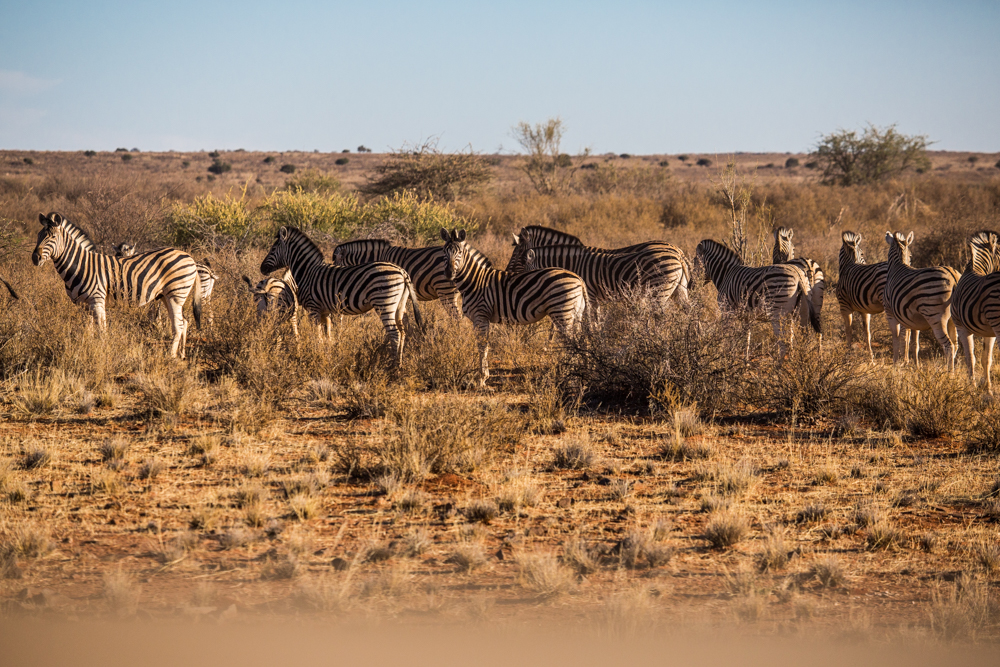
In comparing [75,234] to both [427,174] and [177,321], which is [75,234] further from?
[427,174]

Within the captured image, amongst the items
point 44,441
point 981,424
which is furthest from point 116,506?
point 981,424

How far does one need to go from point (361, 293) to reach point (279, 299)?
1.60 m

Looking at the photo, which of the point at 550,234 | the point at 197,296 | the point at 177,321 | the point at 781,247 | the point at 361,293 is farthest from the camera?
the point at 550,234

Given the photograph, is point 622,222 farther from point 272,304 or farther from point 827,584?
point 827,584

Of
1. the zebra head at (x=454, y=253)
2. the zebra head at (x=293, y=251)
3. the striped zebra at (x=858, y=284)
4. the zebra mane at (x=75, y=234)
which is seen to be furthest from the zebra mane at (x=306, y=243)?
the striped zebra at (x=858, y=284)

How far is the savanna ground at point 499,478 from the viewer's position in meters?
4.45

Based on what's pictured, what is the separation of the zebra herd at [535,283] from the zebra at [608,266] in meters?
0.02

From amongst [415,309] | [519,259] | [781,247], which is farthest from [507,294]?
[781,247]

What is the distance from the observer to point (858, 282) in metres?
10.6

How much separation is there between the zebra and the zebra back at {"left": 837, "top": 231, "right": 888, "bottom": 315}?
2.35 metres

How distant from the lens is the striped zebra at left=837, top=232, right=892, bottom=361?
10.2 m

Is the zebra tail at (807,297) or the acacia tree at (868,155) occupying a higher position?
the acacia tree at (868,155)

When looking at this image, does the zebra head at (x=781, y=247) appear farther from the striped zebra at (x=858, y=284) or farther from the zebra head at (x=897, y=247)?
the zebra head at (x=897, y=247)

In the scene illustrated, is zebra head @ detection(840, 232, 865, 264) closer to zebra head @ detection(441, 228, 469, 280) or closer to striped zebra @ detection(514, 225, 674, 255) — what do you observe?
striped zebra @ detection(514, 225, 674, 255)
